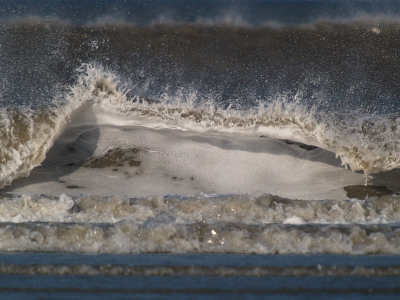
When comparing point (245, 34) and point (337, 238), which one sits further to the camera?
point (245, 34)

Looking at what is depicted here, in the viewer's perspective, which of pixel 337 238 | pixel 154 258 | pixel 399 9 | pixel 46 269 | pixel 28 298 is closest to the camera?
pixel 28 298

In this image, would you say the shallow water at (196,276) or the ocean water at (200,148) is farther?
the ocean water at (200,148)

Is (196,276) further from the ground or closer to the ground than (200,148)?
closer to the ground

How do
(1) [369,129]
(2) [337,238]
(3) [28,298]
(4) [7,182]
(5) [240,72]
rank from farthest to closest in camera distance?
(5) [240,72]
(1) [369,129]
(4) [7,182]
(2) [337,238]
(3) [28,298]

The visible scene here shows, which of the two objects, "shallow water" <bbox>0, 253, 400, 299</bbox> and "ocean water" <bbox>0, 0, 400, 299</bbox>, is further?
"ocean water" <bbox>0, 0, 400, 299</bbox>

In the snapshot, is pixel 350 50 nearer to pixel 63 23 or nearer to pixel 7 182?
pixel 63 23

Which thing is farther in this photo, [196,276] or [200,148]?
[200,148]

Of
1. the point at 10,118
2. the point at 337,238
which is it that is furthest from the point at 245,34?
the point at 337,238

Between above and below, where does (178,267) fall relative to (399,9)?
A: below
